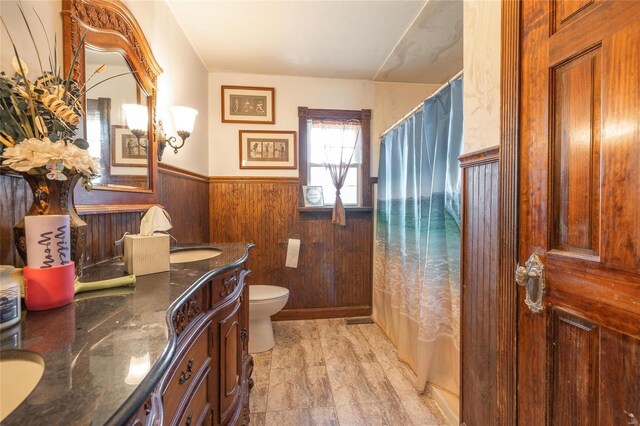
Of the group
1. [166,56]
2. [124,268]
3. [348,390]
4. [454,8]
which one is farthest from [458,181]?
[166,56]

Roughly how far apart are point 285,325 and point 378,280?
100 centimetres

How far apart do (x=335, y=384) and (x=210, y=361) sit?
43.0 inches

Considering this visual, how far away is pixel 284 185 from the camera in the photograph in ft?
8.86

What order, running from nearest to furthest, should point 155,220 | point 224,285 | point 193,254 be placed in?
point 224,285 < point 155,220 < point 193,254

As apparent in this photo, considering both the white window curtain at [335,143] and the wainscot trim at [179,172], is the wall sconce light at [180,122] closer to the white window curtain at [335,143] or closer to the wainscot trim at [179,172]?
the wainscot trim at [179,172]

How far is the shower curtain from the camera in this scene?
149cm

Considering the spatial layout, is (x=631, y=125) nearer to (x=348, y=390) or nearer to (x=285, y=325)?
(x=348, y=390)

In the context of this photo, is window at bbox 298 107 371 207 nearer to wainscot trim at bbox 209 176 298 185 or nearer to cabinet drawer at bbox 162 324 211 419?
wainscot trim at bbox 209 176 298 185

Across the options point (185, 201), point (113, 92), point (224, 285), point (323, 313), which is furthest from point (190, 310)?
point (323, 313)

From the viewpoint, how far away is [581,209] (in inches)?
29.5

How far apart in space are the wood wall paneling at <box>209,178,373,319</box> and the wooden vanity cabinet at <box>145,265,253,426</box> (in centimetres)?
123

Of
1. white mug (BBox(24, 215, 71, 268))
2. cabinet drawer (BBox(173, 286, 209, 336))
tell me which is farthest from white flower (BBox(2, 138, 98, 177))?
cabinet drawer (BBox(173, 286, 209, 336))

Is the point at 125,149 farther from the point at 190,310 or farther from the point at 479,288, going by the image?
the point at 479,288

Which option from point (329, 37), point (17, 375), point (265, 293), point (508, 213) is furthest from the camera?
point (265, 293)
